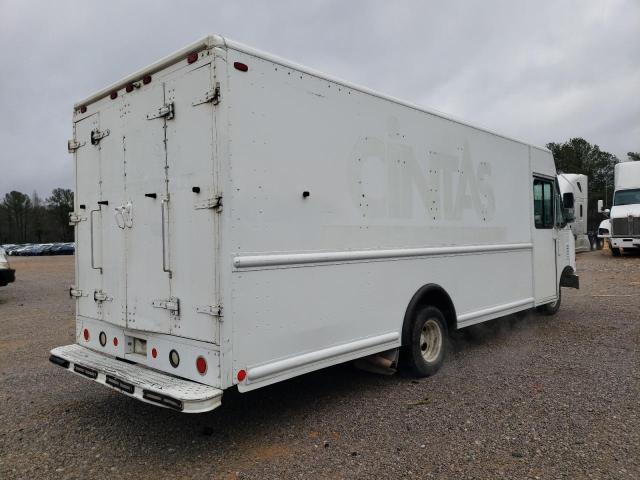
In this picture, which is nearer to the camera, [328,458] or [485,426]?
[328,458]

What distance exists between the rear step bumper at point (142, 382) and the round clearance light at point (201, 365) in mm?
92

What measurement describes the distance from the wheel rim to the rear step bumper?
2.76 meters

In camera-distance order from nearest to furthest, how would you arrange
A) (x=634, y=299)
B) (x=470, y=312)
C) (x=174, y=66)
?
(x=174, y=66), (x=470, y=312), (x=634, y=299)

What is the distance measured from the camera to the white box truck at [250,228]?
3.64 meters

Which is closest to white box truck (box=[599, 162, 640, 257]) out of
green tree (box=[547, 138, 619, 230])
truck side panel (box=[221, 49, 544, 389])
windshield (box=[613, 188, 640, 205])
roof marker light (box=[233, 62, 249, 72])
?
windshield (box=[613, 188, 640, 205])

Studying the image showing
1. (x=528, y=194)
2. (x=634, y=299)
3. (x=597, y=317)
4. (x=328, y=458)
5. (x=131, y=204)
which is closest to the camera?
(x=328, y=458)

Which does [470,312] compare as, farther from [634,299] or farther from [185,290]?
[634,299]

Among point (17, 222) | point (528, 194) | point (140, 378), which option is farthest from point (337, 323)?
point (17, 222)

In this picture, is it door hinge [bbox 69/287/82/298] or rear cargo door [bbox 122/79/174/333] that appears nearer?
rear cargo door [bbox 122/79/174/333]

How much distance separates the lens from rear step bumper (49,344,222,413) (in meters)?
3.41

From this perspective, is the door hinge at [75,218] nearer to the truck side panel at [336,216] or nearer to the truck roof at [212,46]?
the truck roof at [212,46]

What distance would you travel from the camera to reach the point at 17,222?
246ft

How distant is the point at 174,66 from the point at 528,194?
5.38 meters

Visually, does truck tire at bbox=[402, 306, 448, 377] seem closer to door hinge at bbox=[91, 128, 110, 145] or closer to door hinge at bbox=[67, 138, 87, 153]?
door hinge at bbox=[91, 128, 110, 145]
